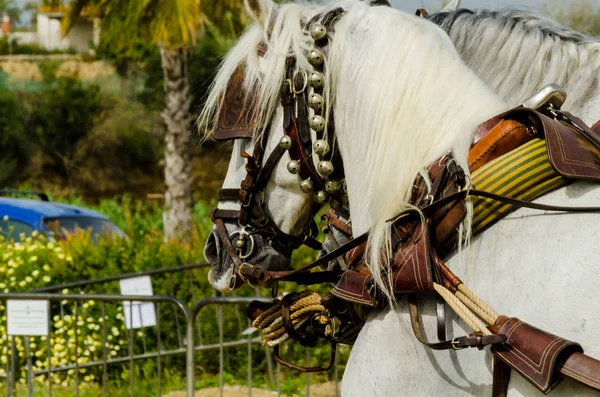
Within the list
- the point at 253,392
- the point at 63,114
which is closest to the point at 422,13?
the point at 253,392

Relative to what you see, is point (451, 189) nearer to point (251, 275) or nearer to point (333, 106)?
point (333, 106)

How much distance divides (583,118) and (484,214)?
0.44 metres

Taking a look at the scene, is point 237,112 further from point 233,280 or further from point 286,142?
point 233,280

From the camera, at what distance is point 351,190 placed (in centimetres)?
245

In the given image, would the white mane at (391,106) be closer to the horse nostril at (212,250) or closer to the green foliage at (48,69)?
the horse nostril at (212,250)

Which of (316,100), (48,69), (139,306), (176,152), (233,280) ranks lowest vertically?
(48,69)

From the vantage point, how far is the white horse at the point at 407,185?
1.93m

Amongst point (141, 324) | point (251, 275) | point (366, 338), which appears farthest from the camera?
point (141, 324)

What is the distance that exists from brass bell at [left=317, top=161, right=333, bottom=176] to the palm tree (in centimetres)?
830

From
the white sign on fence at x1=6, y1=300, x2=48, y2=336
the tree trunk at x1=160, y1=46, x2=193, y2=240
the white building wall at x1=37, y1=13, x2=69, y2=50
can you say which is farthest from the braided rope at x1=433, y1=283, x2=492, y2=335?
the white building wall at x1=37, y1=13, x2=69, y2=50

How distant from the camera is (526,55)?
238cm

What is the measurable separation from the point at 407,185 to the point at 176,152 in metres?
9.01

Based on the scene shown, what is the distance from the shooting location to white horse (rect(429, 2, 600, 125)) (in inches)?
90.4

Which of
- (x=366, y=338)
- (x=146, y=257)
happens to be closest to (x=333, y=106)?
(x=366, y=338)
